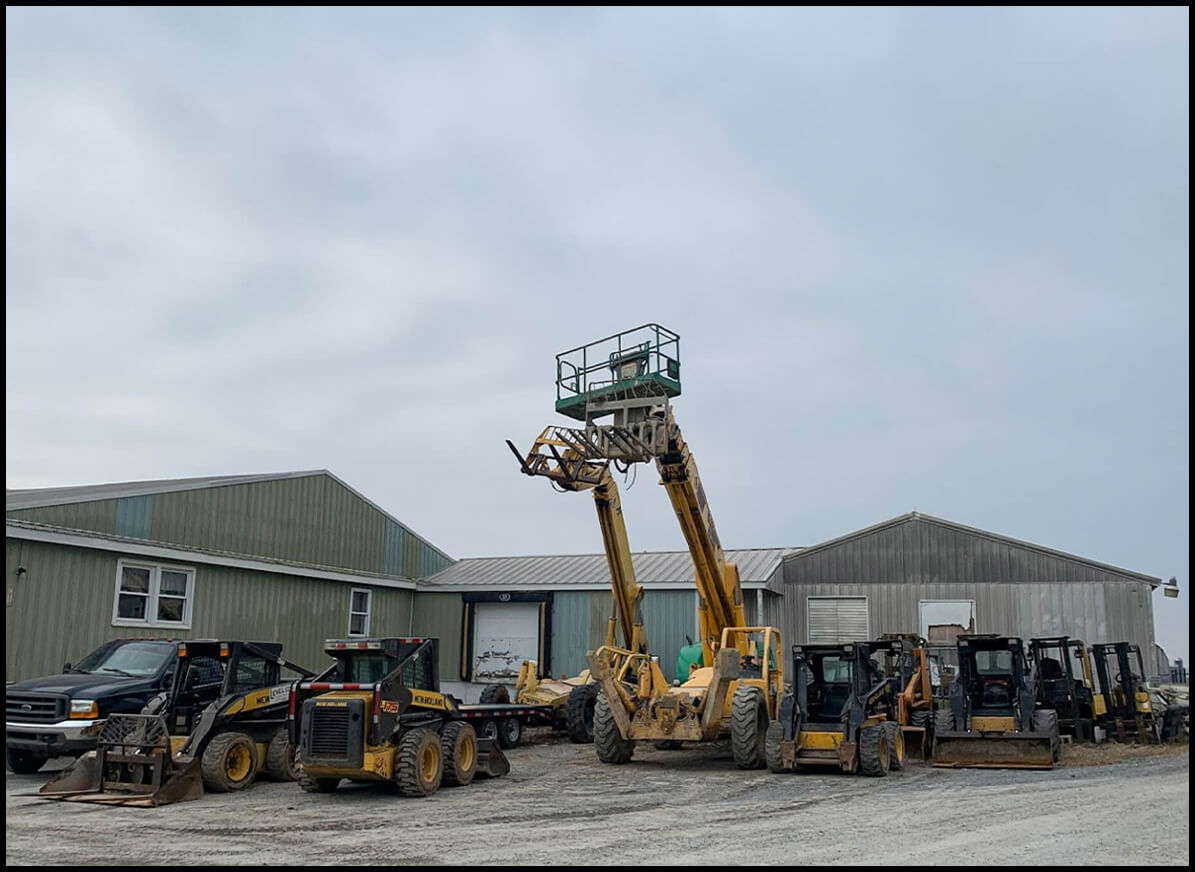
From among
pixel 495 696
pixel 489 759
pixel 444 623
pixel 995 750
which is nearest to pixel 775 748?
pixel 995 750

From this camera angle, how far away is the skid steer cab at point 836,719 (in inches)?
599

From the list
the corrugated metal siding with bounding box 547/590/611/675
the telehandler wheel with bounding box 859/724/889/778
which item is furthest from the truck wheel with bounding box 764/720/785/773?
the corrugated metal siding with bounding box 547/590/611/675

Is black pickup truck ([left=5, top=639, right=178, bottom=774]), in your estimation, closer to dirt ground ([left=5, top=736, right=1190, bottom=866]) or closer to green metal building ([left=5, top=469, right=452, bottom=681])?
dirt ground ([left=5, top=736, right=1190, bottom=866])

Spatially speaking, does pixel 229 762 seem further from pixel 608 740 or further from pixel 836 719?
pixel 836 719

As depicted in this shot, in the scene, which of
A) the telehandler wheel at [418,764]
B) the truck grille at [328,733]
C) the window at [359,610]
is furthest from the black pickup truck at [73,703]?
the window at [359,610]

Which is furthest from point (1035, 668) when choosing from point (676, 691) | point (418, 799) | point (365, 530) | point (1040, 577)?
point (365, 530)

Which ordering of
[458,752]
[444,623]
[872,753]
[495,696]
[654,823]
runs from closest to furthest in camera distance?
[654,823] → [458,752] → [872,753] → [495,696] → [444,623]

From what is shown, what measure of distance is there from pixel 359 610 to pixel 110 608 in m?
7.30

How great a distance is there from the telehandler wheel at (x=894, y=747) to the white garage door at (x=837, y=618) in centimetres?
987

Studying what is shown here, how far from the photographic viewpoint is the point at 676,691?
1694 centimetres

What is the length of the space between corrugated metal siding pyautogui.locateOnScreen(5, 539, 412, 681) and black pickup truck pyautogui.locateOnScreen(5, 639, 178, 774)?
230 centimetres

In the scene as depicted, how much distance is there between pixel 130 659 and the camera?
51.2 feet

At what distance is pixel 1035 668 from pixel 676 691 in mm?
7906

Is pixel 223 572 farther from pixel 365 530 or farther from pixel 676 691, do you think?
pixel 676 691
